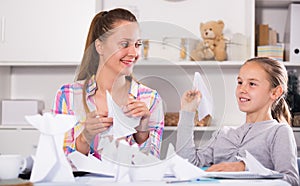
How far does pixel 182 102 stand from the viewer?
1225mm

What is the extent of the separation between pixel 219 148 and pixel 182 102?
0.62 metres

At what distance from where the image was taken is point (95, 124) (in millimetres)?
1186

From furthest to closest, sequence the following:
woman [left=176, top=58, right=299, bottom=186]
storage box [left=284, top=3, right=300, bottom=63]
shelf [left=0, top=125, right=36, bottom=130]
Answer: shelf [left=0, top=125, right=36, bottom=130]
storage box [left=284, top=3, right=300, bottom=63]
woman [left=176, top=58, right=299, bottom=186]

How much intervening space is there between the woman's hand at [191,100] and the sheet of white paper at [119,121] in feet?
0.38

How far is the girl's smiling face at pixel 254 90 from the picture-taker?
1.82 meters

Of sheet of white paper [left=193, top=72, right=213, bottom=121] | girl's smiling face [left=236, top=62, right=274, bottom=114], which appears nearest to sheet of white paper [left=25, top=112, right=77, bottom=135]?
sheet of white paper [left=193, top=72, right=213, bottom=121]

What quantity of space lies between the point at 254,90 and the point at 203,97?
66cm

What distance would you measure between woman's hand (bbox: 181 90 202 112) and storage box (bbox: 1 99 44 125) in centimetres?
166

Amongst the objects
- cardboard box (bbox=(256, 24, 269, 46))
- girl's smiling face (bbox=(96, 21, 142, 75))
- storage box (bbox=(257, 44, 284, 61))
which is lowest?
girl's smiling face (bbox=(96, 21, 142, 75))

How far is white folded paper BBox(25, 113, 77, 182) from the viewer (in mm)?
1018

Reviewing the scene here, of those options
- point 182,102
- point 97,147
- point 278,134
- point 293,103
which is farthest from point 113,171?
point 293,103

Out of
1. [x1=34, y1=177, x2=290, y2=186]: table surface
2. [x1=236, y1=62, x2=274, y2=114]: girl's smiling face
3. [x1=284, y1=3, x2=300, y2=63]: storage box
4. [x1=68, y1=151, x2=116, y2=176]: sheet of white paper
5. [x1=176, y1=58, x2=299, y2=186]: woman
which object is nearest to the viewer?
[x1=34, y1=177, x2=290, y2=186]: table surface

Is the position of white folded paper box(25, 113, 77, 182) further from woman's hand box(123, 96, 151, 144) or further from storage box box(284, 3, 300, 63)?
storage box box(284, 3, 300, 63)

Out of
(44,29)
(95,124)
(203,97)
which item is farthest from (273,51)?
(95,124)
